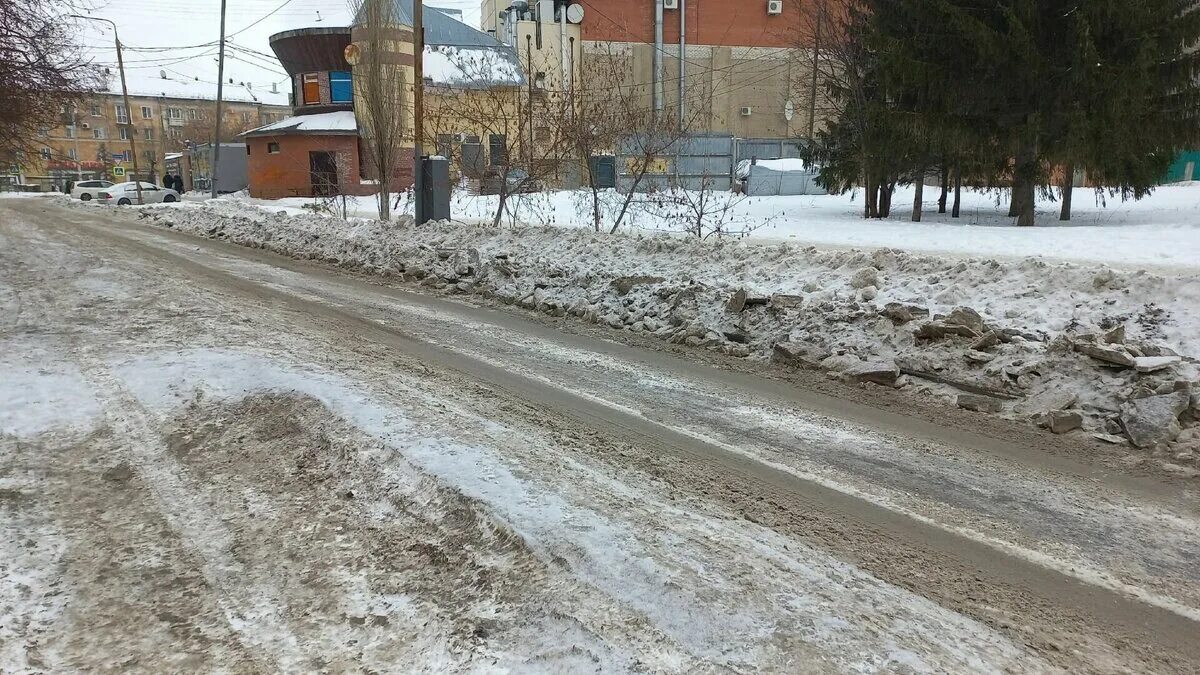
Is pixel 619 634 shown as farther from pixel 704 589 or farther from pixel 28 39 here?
pixel 28 39

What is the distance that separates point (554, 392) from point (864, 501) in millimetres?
2652

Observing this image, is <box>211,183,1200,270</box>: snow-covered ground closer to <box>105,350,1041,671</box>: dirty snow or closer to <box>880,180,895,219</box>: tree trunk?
<box>880,180,895,219</box>: tree trunk

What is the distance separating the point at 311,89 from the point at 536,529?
4106 cm

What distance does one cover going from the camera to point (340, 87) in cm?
3850

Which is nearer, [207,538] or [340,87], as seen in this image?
[207,538]

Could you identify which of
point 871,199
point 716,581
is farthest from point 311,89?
point 716,581

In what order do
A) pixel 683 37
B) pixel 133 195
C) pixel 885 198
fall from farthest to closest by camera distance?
1. pixel 683 37
2. pixel 133 195
3. pixel 885 198

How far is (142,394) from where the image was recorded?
5223 mm

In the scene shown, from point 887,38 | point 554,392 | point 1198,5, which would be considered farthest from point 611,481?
point 1198,5

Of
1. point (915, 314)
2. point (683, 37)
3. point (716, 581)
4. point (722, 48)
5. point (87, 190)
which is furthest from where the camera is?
point (722, 48)

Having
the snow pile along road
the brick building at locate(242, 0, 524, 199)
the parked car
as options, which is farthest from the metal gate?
the parked car

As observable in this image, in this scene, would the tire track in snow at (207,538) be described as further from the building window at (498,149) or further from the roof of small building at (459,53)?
the roof of small building at (459,53)

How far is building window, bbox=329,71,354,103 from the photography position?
38.3 m

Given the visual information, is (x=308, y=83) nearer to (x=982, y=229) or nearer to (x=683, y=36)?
(x=683, y=36)
